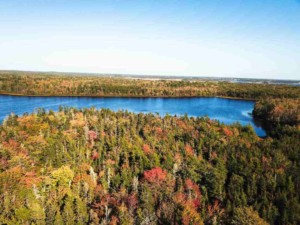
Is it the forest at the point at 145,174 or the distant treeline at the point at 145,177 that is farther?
the forest at the point at 145,174

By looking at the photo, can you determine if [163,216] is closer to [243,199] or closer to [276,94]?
[243,199]

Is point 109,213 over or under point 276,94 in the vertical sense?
under

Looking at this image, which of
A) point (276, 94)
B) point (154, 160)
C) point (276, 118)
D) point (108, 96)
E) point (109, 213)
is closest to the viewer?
point (109, 213)

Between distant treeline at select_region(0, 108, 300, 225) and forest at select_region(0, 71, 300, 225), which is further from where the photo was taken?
forest at select_region(0, 71, 300, 225)

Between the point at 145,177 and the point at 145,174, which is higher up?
the point at 145,174

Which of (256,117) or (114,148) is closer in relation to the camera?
(114,148)

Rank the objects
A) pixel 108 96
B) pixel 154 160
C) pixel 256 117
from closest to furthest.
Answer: pixel 154 160
pixel 256 117
pixel 108 96

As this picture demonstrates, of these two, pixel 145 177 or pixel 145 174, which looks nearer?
pixel 145 177

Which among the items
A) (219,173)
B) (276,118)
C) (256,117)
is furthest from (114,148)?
(256,117)
